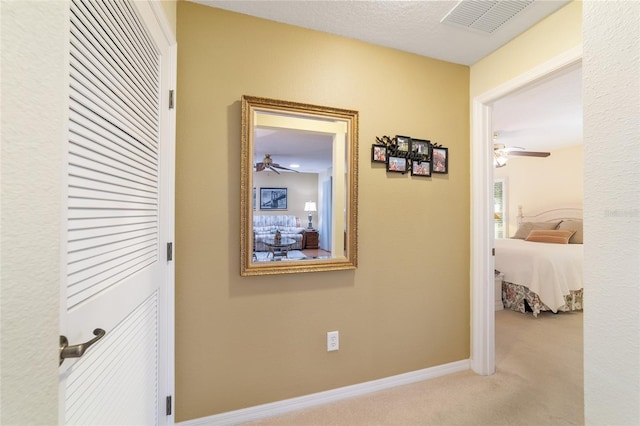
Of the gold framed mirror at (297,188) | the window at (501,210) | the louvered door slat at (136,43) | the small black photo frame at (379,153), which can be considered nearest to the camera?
the louvered door slat at (136,43)

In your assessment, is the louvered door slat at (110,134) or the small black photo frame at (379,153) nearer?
the louvered door slat at (110,134)

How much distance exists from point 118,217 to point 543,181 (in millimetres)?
6978

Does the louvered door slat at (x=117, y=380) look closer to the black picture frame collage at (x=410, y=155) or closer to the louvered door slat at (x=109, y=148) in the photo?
the louvered door slat at (x=109, y=148)

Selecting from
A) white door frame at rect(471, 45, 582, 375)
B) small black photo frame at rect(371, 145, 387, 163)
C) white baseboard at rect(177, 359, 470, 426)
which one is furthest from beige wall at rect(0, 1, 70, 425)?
white door frame at rect(471, 45, 582, 375)

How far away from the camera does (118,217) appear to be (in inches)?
37.2

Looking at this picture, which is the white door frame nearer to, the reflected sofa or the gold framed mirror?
the gold framed mirror

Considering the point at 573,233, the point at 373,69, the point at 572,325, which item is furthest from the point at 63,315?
the point at 573,233

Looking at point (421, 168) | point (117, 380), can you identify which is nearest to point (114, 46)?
point (117, 380)

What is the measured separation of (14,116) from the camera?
1.32ft

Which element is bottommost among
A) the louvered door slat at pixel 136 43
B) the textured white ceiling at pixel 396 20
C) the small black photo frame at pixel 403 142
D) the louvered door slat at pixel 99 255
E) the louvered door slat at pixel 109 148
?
the louvered door slat at pixel 99 255

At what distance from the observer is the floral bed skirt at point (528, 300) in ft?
10.8

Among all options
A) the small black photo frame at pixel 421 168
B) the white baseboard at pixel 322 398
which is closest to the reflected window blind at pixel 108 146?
the white baseboard at pixel 322 398

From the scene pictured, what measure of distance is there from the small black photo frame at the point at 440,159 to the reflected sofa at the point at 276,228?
1115 mm

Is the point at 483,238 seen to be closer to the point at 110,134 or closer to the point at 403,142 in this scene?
the point at 403,142
